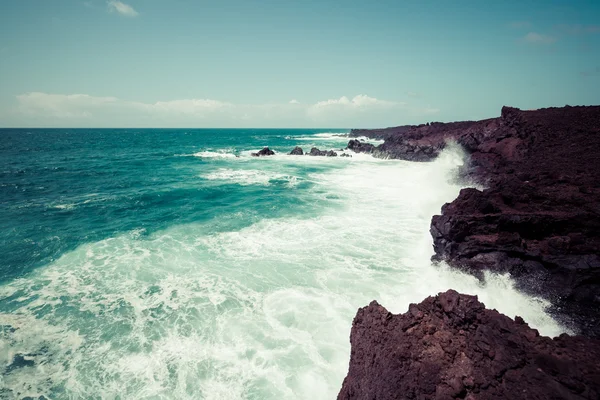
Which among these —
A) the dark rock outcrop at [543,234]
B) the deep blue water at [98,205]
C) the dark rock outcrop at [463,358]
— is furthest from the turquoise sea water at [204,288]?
the dark rock outcrop at [463,358]

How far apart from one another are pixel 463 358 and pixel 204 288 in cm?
995

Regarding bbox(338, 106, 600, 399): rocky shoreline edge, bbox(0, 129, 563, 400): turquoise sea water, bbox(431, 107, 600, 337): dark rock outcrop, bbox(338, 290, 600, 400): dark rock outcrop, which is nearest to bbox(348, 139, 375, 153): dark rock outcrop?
bbox(0, 129, 563, 400): turquoise sea water

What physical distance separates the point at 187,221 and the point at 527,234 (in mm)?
19363

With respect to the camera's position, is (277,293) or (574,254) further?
(277,293)

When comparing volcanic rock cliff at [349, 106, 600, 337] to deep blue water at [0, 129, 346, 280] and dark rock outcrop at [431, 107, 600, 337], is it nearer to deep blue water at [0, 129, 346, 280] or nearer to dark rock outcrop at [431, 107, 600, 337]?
dark rock outcrop at [431, 107, 600, 337]

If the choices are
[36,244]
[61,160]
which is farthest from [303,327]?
[61,160]

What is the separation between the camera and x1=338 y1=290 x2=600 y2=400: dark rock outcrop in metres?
3.82

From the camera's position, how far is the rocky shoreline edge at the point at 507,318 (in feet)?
13.2

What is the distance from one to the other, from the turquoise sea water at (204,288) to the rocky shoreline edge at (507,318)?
1.07 metres

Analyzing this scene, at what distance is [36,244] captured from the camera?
15547 millimetres

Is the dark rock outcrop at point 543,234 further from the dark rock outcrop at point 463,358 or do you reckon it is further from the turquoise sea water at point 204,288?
the dark rock outcrop at point 463,358

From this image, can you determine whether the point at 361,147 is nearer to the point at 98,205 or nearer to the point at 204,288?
the point at 98,205

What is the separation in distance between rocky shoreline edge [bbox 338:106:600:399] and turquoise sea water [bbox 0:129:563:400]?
107 cm

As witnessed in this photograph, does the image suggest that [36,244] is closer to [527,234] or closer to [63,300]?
[63,300]
